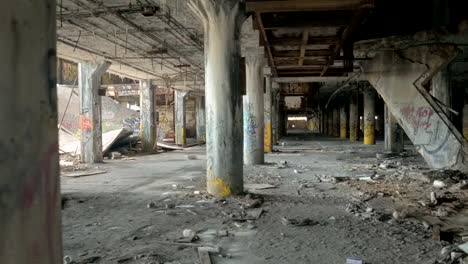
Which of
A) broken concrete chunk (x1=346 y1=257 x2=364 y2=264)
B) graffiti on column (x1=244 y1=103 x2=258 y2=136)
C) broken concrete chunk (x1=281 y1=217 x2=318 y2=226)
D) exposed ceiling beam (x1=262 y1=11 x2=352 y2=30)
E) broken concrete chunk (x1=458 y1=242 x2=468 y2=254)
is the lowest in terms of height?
broken concrete chunk (x1=281 y1=217 x2=318 y2=226)

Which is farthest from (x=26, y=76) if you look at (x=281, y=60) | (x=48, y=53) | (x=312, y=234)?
(x=281, y=60)

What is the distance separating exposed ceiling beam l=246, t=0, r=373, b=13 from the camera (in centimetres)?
753

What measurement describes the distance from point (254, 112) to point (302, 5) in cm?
748

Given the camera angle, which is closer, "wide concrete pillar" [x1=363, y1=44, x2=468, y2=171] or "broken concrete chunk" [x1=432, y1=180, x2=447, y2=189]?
"broken concrete chunk" [x1=432, y1=180, x2=447, y2=189]

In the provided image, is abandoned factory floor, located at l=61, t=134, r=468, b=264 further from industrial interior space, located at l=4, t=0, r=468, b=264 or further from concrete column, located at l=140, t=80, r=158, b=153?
concrete column, located at l=140, t=80, r=158, b=153

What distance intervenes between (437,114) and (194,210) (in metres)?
7.77

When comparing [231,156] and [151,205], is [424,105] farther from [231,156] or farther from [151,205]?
[151,205]

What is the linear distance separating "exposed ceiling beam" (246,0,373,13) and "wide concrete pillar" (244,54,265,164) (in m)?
6.83

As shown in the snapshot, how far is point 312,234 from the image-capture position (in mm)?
5395

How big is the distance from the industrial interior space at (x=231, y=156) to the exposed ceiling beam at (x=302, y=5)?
3 centimetres

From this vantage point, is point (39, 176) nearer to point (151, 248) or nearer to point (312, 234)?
point (151, 248)

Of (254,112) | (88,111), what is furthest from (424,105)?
(88,111)

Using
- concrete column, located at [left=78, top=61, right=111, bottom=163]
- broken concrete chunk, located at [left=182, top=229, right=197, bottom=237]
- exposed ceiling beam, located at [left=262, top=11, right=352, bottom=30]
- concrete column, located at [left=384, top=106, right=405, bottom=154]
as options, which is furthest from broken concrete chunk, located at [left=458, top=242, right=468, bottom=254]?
concrete column, located at [left=384, top=106, right=405, bottom=154]

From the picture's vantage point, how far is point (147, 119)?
72.6ft
